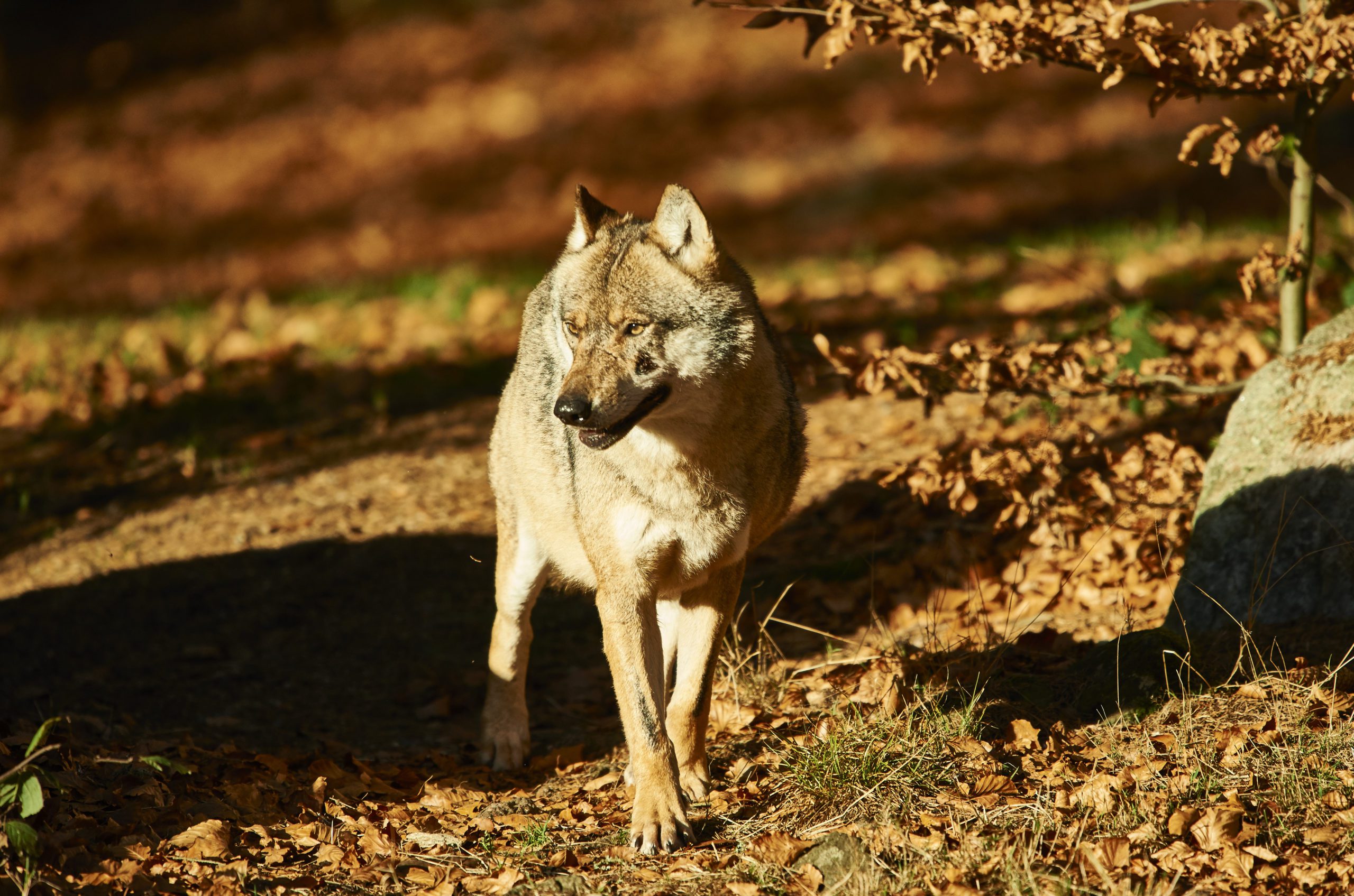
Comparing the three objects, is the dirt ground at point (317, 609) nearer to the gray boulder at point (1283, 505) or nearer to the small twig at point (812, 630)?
the small twig at point (812, 630)

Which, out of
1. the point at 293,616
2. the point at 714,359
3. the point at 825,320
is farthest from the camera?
the point at 825,320

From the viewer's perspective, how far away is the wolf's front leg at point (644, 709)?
4352 millimetres

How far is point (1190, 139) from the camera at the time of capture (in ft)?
17.9

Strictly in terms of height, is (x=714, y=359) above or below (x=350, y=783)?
above

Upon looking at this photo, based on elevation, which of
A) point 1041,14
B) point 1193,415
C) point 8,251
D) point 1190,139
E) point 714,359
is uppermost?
point 1041,14

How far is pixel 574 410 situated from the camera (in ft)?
13.9

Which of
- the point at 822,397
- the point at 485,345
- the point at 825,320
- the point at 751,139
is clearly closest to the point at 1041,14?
the point at 822,397

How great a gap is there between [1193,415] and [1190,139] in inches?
93.5

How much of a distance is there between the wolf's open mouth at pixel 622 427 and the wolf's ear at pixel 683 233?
581 millimetres

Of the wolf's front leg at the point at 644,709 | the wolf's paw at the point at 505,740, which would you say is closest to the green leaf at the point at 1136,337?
the wolf's front leg at the point at 644,709

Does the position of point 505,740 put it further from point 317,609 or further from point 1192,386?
point 1192,386

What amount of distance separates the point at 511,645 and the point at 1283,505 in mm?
3599

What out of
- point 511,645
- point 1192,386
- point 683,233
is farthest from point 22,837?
point 1192,386

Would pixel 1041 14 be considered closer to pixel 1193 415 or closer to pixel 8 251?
pixel 1193 415
